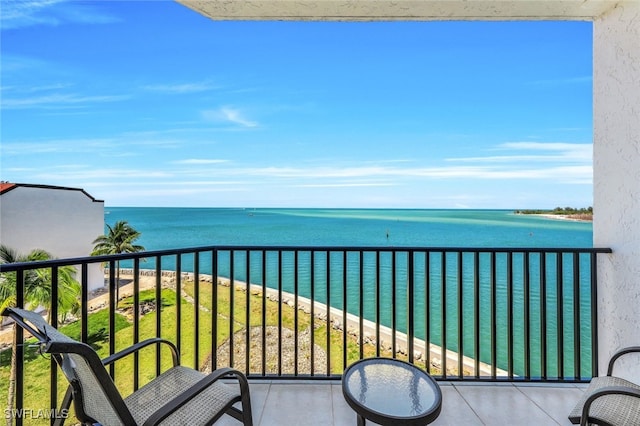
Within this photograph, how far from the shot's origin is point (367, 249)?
7.71 ft

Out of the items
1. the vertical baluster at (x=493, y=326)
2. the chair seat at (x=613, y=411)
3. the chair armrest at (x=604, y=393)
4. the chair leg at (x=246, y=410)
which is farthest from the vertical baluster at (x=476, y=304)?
the chair leg at (x=246, y=410)

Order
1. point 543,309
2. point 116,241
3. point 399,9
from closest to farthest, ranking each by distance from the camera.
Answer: point 399,9 < point 543,309 < point 116,241

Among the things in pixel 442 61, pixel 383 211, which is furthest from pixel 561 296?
pixel 383 211

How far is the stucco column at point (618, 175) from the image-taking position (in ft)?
6.89

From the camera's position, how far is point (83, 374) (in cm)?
101

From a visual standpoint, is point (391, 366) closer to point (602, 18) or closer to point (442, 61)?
point (602, 18)

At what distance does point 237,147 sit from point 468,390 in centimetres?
1958

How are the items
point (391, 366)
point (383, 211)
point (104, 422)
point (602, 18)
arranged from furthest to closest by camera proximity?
1. point (383, 211)
2. point (602, 18)
3. point (391, 366)
4. point (104, 422)

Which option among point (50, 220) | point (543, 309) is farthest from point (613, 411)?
point (50, 220)

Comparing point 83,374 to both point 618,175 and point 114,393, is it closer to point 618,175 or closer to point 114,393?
point 114,393

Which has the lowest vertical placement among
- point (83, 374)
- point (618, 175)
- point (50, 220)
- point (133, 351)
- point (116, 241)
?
point (116, 241)

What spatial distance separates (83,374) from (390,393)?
1325 millimetres

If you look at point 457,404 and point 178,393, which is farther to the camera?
point 457,404

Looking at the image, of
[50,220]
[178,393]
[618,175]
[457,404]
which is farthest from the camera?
[50,220]
